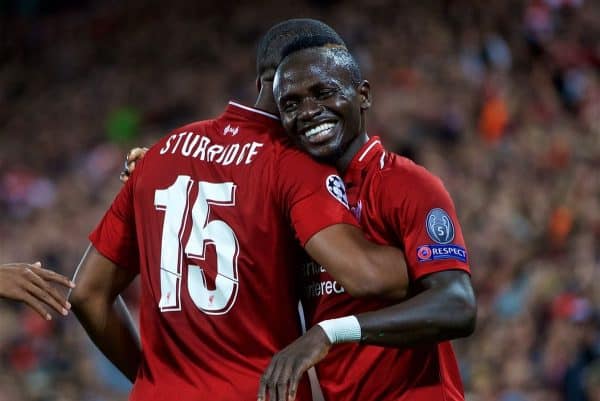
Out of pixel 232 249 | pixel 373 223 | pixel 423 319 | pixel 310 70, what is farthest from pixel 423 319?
pixel 310 70

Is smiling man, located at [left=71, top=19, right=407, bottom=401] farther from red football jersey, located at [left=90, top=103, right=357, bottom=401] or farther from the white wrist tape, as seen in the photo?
the white wrist tape

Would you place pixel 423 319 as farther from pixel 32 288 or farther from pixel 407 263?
pixel 32 288

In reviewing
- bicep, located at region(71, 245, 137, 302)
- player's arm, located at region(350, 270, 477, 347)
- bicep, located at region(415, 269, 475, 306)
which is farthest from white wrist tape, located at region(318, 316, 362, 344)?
bicep, located at region(71, 245, 137, 302)

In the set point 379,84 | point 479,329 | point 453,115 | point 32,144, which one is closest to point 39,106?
point 32,144

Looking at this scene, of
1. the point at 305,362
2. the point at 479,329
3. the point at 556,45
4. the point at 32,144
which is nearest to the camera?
the point at 305,362

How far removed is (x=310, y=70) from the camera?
368 centimetres

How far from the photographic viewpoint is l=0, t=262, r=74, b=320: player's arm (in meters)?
3.69

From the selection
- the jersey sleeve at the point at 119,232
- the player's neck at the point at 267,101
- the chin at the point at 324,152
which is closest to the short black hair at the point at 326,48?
the player's neck at the point at 267,101

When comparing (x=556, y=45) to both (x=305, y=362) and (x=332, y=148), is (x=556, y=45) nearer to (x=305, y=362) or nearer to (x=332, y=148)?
(x=332, y=148)

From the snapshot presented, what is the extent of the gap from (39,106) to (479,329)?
7.31m

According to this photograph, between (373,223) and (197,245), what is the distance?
0.57m

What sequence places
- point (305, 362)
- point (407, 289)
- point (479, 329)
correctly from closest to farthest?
point (305, 362) → point (407, 289) → point (479, 329)

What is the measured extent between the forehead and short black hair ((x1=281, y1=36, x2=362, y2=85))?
11 mm

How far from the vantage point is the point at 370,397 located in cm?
370
